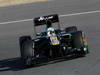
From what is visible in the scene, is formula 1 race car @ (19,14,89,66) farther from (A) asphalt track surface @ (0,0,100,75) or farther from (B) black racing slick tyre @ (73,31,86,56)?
(A) asphalt track surface @ (0,0,100,75)

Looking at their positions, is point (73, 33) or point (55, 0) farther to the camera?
point (55, 0)

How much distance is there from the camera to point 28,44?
11828mm

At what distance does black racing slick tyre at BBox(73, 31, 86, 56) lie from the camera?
11.9m

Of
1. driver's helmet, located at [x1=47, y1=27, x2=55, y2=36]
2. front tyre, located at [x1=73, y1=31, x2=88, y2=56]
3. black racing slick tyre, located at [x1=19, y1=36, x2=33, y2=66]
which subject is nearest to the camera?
black racing slick tyre, located at [x1=19, y1=36, x2=33, y2=66]

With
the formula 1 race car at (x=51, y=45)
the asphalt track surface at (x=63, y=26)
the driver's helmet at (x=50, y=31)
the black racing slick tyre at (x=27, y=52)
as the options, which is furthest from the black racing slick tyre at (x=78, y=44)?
the black racing slick tyre at (x=27, y=52)

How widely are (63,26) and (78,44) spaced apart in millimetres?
5802

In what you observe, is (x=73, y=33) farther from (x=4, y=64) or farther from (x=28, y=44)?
(x=4, y=64)

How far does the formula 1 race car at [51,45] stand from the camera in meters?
11.7

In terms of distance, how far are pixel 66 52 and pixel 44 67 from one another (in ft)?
2.90

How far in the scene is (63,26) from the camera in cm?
1780

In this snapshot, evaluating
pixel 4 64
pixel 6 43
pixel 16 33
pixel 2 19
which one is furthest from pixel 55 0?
pixel 4 64

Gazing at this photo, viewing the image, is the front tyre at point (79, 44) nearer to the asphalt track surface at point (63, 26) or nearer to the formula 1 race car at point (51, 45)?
the formula 1 race car at point (51, 45)

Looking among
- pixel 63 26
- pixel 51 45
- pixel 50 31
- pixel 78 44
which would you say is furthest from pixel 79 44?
pixel 63 26

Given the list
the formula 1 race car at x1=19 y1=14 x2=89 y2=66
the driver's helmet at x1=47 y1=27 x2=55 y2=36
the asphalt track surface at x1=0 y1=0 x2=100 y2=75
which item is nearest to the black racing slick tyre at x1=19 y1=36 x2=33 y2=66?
the formula 1 race car at x1=19 y1=14 x2=89 y2=66
